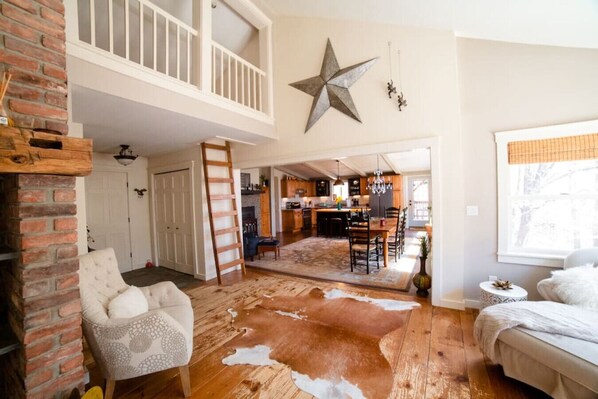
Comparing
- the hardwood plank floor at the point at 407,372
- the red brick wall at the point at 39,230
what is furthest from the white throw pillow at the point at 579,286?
the red brick wall at the point at 39,230

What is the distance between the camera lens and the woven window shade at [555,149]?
2.37m

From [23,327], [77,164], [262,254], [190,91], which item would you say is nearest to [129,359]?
[23,327]

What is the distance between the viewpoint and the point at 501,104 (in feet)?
8.98

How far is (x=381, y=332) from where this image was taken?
8.10 feet

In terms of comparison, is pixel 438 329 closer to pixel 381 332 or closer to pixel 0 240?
pixel 381 332

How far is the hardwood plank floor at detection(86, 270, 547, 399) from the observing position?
1.73 metres

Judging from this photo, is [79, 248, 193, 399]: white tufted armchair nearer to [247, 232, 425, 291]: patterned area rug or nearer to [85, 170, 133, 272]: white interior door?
[247, 232, 425, 291]: patterned area rug

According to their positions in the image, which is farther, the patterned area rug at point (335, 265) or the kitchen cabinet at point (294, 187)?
the kitchen cabinet at point (294, 187)

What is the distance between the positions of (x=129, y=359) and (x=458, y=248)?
3.36 m

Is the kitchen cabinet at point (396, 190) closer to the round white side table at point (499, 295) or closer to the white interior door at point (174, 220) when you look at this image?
the round white side table at point (499, 295)

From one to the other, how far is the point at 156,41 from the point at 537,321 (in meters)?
4.26

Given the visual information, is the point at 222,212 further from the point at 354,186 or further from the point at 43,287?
the point at 354,186

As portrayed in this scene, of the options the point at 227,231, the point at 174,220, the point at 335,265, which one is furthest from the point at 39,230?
the point at 335,265

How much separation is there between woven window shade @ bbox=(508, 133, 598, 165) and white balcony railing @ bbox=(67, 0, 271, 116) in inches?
132
